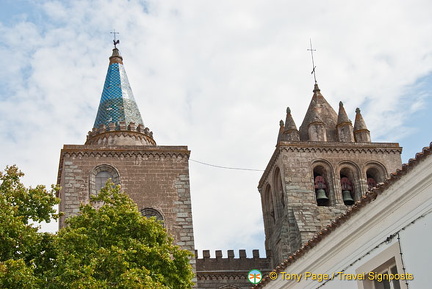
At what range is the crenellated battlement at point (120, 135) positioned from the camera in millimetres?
38938

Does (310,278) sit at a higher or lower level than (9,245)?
lower

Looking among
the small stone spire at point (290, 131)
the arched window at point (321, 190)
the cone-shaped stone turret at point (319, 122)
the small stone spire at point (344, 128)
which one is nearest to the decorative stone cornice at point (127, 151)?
the small stone spire at point (290, 131)

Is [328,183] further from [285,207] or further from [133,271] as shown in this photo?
[133,271]

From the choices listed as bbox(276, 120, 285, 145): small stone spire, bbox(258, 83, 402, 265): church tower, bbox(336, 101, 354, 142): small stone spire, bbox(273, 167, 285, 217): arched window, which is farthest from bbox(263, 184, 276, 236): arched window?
bbox(336, 101, 354, 142): small stone spire

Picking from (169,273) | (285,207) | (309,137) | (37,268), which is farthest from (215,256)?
Result: (37,268)

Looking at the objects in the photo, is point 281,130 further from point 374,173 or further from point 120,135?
point 120,135

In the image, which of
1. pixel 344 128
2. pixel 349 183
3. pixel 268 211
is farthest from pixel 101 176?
pixel 344 128

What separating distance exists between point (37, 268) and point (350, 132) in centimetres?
2323

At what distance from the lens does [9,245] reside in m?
21.2

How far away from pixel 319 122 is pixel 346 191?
12.7ft

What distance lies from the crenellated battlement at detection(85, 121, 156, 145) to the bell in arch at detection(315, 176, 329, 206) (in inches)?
303

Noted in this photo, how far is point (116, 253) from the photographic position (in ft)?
72.6

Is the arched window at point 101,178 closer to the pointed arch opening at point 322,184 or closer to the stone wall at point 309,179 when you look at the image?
the stone wall at point 309,179

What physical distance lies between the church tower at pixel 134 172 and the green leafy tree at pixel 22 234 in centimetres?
1336
